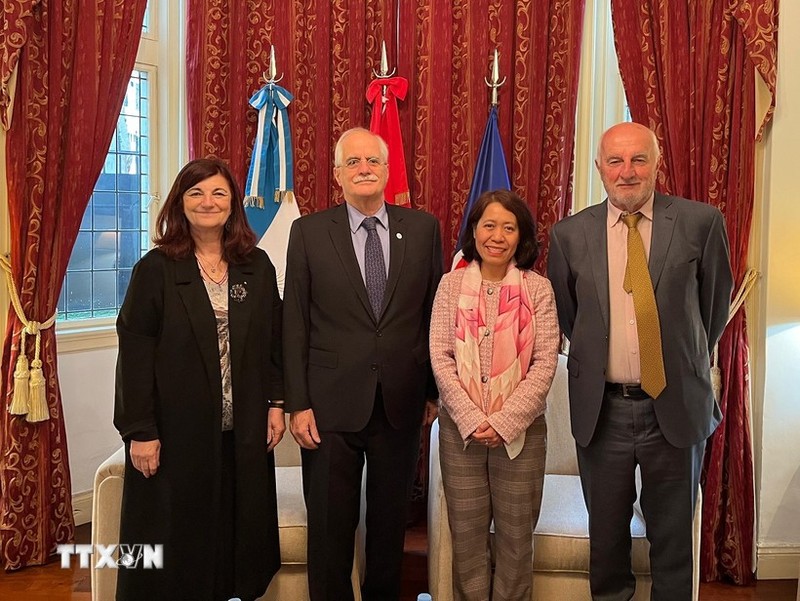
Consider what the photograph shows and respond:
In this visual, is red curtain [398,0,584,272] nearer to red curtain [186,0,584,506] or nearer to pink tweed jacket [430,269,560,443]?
red curtain [186,0,584,506]

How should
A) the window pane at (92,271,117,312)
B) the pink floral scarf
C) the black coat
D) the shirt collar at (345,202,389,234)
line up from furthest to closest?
the window pane at (92,271,117,312) < the shirt collar at (345,202,389,234) < the pink floral scarf < the black coat

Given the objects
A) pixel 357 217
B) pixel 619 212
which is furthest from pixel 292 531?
pixel 619 212

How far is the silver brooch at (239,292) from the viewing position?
2.36m

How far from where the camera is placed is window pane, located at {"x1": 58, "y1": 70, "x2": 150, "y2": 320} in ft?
12.8

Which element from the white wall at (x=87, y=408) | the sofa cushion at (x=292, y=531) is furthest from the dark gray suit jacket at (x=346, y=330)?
the white wall at (x=87, y=408)

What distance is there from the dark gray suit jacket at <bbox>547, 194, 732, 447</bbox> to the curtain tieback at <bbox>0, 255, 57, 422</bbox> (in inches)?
84.6

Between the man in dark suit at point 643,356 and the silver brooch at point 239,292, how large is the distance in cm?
100

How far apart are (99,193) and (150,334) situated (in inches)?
73.7

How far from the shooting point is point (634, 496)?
246 centimetres

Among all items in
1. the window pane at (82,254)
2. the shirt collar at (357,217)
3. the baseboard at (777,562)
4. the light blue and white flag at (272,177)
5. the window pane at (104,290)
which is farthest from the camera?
the window pane at (104,290)

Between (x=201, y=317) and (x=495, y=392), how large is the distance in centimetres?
89

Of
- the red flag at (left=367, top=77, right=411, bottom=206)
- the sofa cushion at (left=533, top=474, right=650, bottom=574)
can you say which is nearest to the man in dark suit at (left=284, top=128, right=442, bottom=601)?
the sofa cushion at (left=533, top=474, right=650, bottom=574)

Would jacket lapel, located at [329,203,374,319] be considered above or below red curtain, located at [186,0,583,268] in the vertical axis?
below

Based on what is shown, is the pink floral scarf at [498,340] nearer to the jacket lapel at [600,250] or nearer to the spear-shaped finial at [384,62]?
the jacket lapel at [600,250]
